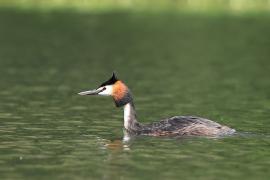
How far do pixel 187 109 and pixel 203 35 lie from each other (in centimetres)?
2974

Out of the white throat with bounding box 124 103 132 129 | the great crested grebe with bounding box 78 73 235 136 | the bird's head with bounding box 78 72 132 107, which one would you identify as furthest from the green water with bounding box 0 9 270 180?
the bird's head with bounding box 78 72 132 107

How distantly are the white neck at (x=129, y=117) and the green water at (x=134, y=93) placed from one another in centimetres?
28

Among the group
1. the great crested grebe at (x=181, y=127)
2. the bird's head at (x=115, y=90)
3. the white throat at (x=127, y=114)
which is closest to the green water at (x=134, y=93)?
the white throat at (x=127, y=114)

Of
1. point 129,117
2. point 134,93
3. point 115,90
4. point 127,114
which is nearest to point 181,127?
point 129,117

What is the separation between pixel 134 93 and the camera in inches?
1294

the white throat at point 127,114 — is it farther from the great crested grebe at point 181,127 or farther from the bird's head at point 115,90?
the bird's head at point 115,90

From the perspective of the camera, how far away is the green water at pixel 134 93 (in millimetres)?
20484

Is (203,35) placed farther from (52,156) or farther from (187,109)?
(52,156)

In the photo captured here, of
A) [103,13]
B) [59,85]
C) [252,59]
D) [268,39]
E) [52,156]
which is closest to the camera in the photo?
[52,156]

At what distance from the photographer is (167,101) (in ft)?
102

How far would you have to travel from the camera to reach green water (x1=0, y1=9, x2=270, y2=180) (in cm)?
2048

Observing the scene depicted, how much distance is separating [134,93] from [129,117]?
301 inches

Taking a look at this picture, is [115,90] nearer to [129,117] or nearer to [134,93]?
[129,117]

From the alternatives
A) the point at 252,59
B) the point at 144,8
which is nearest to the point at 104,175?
the point at 252,59
